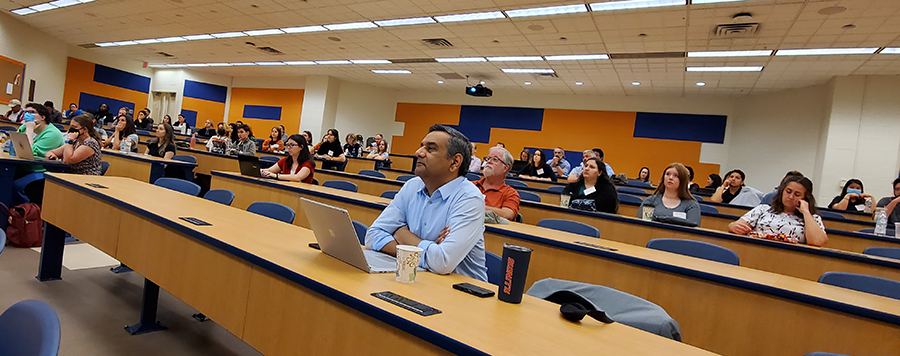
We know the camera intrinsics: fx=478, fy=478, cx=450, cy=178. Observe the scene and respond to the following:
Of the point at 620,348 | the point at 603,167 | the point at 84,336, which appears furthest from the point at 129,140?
the point at 620,348

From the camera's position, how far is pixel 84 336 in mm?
2424

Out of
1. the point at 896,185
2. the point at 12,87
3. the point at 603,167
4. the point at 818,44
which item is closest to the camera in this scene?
the point at 603,167

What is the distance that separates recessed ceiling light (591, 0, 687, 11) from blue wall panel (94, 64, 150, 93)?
1639cm

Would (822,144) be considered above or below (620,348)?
above

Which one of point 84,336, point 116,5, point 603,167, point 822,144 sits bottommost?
point 84,336

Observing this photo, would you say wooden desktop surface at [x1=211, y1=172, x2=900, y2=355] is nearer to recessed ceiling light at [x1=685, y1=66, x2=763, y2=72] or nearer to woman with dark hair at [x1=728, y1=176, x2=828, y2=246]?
woman with dark hair at [x1=728, y1=176, x2=828, y2=246]

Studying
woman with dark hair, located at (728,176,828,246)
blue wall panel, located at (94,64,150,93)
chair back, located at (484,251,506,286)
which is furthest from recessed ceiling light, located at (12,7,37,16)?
woman with dark hair, located at (728,176,828,246)

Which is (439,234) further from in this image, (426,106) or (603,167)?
(426,106)

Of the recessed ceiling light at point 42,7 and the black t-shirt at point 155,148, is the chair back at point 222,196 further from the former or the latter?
the recessed ceiling light at point 42,7

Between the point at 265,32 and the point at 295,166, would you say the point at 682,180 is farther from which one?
the point at 265,32

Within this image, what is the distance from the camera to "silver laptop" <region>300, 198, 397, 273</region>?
Answer: 61.9 inches

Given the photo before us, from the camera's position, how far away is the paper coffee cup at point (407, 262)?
1.52 meters

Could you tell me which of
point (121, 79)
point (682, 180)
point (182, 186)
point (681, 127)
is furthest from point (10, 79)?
point (681, 127)

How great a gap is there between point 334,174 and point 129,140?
3.00 m
